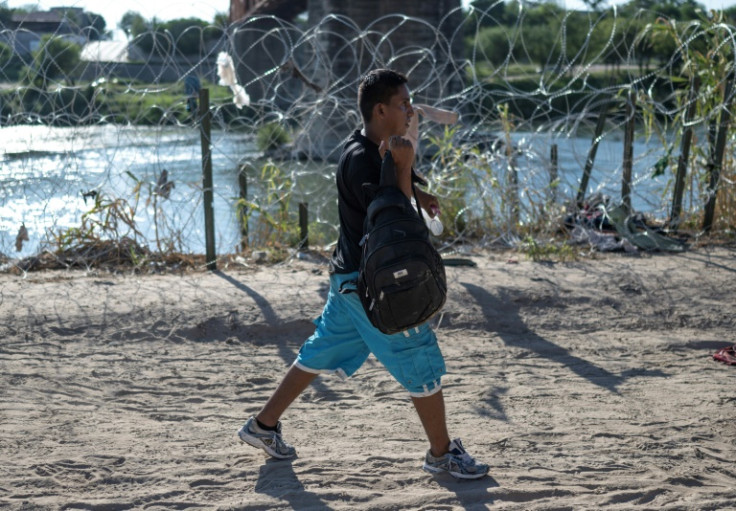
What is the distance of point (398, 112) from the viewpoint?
305 cm

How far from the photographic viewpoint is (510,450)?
3514mm

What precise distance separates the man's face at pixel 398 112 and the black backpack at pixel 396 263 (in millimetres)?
216

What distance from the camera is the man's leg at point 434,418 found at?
124 inches

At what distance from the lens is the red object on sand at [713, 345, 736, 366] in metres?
4.73

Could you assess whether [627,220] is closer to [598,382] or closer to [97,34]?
[598,382]

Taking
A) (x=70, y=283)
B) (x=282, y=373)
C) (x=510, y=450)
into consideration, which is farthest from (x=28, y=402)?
(x=510, y=450)

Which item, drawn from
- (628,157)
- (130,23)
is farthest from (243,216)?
(628,157)

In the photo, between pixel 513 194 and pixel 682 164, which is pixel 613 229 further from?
pixel 513 194

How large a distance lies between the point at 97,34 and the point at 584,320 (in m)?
3.85

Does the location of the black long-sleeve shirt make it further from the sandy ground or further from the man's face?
the sandy ground

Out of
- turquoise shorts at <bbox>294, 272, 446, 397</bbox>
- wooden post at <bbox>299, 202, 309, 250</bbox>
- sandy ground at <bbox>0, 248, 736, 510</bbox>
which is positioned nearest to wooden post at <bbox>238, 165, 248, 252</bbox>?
wooden post at <bbox>299, 202, 309, 250</bbox>

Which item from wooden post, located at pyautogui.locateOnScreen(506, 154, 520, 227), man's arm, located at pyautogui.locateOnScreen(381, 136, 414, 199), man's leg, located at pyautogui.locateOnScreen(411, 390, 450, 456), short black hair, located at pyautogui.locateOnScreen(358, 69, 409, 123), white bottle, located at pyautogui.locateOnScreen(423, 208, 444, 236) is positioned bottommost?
man's leg, located at pyautogui.locateOnScreen(411, 390, 450, 456)

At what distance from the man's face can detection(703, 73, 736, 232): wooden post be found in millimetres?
4861

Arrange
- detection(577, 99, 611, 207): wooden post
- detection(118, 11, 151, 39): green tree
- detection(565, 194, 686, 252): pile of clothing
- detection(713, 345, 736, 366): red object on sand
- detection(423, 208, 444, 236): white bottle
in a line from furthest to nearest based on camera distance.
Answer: detection(577, 99, 611, 207): wooden post, detection(565, 194, 686, 252): pile of clothing, detection(118, 11, 151, 39): green tree, detection(713, 345, 736, 366): red object on sand, detection(423, 208, 444, 236): white bottle
